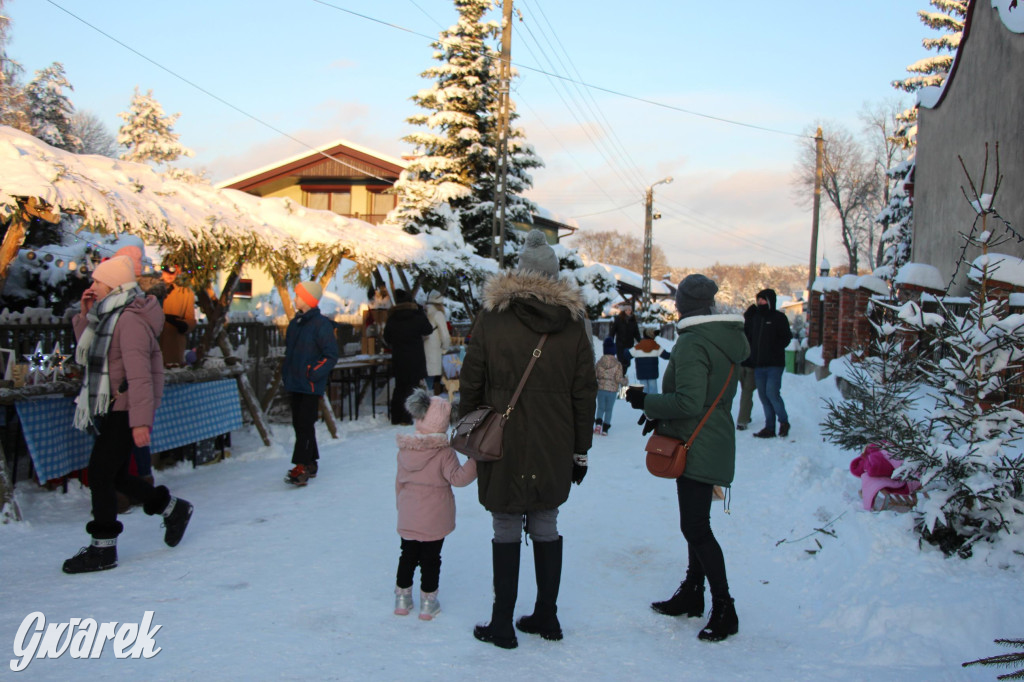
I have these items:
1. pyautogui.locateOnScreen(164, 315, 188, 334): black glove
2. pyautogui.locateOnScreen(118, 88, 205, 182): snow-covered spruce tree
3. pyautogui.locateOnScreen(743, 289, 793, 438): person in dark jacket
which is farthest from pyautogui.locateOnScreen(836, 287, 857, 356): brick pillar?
pyautogui.locateOnScreen(118, 88, 205, 182): snow-covered spruce tree

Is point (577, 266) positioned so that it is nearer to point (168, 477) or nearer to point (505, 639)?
point (168, 477)

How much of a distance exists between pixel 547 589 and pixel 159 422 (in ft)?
15.9

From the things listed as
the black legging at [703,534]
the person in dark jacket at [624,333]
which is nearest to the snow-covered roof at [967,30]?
the black legging at [703,534]

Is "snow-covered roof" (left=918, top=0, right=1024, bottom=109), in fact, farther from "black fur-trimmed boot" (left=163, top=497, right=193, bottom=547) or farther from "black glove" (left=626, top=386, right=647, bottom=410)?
"black fur-trimmed boot" (left=163, top=497, right=193, bottom=547)

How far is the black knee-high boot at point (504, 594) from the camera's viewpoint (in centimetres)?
370

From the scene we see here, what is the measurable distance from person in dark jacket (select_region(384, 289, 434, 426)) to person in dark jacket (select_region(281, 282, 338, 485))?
3335mm

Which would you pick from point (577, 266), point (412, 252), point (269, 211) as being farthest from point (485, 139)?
point (269, 211)

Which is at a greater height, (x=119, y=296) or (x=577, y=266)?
(x=577, y=266)

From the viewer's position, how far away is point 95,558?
4617mm

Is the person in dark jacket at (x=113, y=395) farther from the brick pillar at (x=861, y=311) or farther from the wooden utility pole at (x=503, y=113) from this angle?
the wooden utility pole at (x=503, y=113)

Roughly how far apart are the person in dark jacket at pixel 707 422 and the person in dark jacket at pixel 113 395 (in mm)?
3050

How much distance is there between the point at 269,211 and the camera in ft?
31.3

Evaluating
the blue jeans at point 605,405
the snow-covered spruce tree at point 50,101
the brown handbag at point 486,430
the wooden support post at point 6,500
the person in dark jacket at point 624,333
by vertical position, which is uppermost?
the snow-covered spruce tree at point 50,101

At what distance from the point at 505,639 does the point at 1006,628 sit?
2424 mm
